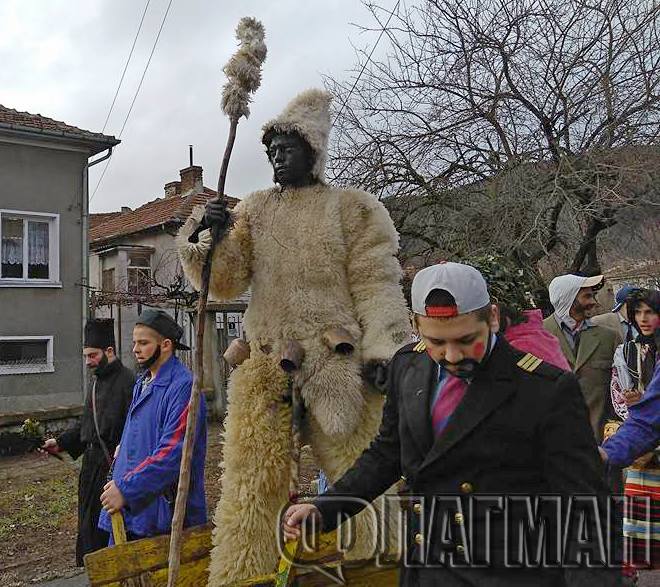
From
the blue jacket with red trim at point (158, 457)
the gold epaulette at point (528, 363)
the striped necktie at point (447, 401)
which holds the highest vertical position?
the gold epaulette at point (528, 363)

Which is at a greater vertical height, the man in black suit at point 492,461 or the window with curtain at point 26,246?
the window with curtain at point 26,246

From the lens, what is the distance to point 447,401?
197 centimetres

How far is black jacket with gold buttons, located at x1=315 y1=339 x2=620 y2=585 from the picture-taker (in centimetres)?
177

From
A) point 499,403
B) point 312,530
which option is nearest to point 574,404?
point 499,403

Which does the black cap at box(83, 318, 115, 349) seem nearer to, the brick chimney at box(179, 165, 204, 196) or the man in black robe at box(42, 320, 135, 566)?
the man in black robe at box(42, 320, 135, 566)

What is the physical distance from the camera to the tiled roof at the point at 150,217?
66.8 ft

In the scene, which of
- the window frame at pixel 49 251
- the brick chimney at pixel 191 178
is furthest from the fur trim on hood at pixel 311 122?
the brick chimney at pixel 191 178

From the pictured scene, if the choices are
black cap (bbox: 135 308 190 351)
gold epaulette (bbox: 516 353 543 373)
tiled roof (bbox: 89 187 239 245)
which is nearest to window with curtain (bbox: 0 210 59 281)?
tiled roof (bbox: 89 187 239 245)

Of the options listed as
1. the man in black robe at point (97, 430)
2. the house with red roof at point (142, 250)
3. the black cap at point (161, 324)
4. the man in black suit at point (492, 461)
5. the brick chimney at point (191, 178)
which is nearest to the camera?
the man in black suit at point (492, 461)

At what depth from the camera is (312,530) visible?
2.15m

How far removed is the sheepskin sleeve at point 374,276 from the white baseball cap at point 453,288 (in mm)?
1283

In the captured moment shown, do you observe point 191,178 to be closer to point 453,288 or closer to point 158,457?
point 158,457

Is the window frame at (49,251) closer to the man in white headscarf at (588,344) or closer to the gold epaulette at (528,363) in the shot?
the man in white headscarf at (588,344)

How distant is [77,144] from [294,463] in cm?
1111
